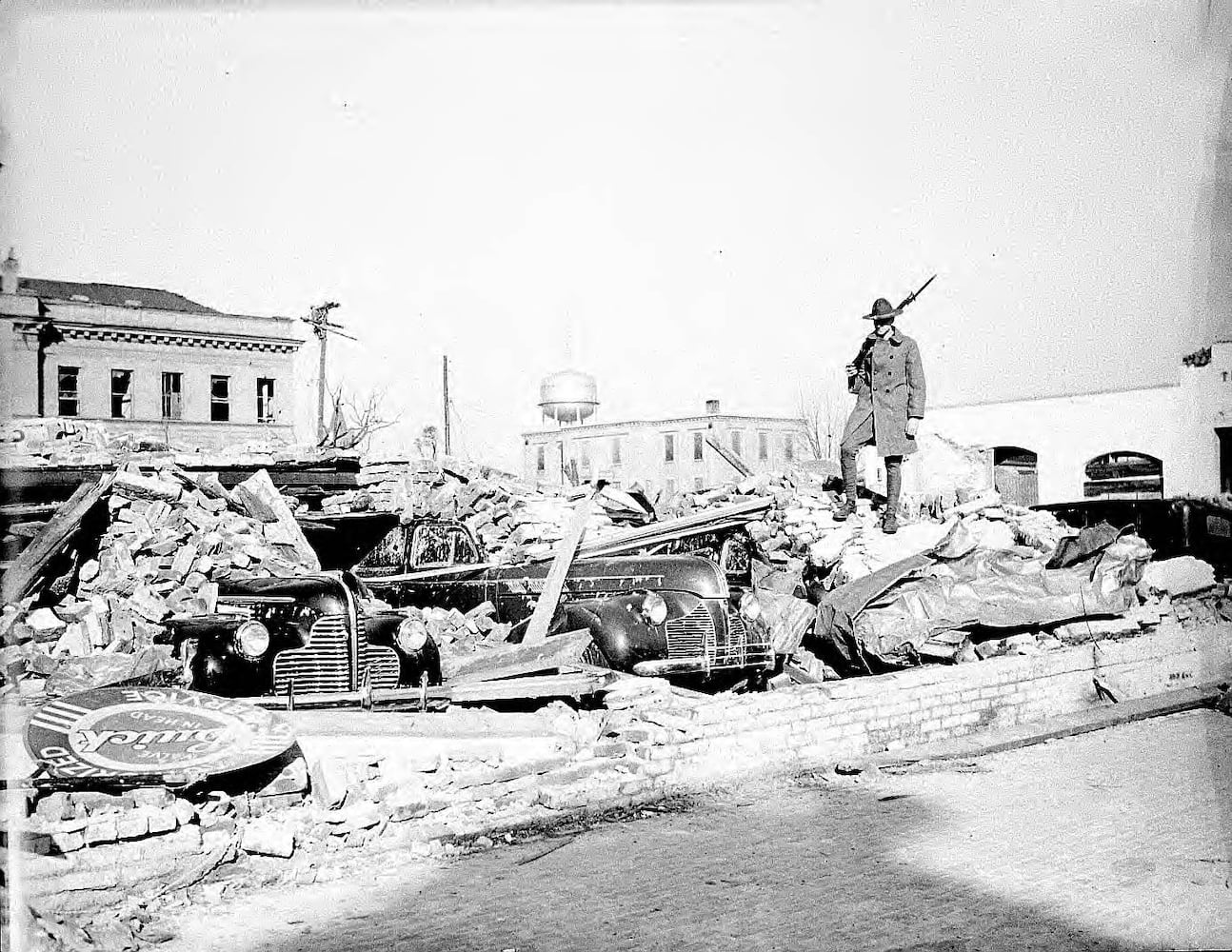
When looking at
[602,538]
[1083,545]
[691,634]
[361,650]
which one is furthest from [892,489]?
[361,650]

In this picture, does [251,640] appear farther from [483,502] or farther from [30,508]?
[483,502]

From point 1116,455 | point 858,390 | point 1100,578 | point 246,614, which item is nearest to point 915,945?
point 246,614

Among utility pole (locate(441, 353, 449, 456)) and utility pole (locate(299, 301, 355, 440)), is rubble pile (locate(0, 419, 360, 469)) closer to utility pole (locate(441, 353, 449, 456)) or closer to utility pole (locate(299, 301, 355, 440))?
utility pole (locate(299, 301, 355, 440))

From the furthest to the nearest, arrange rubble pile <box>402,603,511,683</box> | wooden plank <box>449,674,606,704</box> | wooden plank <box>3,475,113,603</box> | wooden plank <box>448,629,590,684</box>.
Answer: wooden plank <box>3,475,113,603</box> → rubble pile <box>402,603,511,683</box> → wooden plank <box>448,629,590,684</box> → wooden plank <box>449,674,606,704</box>

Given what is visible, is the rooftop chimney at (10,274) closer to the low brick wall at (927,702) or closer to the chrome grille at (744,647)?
the low brick wall at (927,702)

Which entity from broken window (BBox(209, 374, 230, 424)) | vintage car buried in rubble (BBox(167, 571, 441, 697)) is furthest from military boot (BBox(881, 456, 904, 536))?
broken window (BBox(209, 374, 230, 424))

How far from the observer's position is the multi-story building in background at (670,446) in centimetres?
3434

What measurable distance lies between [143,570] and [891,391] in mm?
8869

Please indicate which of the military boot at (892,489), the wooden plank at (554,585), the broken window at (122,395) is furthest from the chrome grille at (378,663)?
the broken window at (122,395)

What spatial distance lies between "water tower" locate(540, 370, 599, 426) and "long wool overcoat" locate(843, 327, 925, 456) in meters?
16.9

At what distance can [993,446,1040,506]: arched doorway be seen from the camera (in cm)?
2211

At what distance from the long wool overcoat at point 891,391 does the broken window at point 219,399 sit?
9.19 meters

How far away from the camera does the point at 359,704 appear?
7266mm

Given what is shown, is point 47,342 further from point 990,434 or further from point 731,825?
point 990,434
